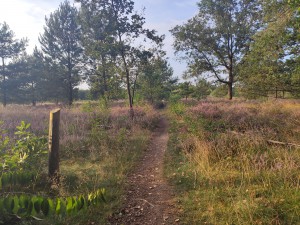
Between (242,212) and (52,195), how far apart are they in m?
3.57

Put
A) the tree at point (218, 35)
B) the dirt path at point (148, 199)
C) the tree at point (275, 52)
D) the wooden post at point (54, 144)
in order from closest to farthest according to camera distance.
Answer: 1. the dirt path at point (148, 199)
2. the wooden post at point (54, 144)
3. the tree at point (275, 52)
4. the tree at point (218, 35)

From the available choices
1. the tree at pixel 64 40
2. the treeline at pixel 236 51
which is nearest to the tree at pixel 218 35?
the treeline at pixel 236 51

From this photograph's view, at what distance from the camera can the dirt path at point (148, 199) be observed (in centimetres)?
353

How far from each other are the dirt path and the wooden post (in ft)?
5.63

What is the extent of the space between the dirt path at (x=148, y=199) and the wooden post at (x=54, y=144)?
171 centimetres

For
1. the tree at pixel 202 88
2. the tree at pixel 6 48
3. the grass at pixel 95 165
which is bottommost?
the grass at pixel 95 165

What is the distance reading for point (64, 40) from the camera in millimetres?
26500

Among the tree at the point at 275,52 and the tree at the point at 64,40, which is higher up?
the tree at the point at 64,40

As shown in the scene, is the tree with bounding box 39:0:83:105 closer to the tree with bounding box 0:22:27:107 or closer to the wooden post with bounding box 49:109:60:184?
the tree with bounding box 0:22:27:107

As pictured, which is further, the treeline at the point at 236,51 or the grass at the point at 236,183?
the treeline at the point at 236,51

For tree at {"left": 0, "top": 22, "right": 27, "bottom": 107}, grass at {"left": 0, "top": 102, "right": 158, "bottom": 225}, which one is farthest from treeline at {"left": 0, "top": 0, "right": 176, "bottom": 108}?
grass at {"left": 0, "top": 102, "right": 158, "bottom": 225}

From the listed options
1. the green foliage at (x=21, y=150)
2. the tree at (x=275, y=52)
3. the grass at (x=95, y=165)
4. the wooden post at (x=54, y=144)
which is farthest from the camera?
the tree at (x=275, y=52)

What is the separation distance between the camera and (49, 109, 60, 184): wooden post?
4516 millimetres

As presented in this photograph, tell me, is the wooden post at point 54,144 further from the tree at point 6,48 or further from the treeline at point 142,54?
the tree at point 6,48
